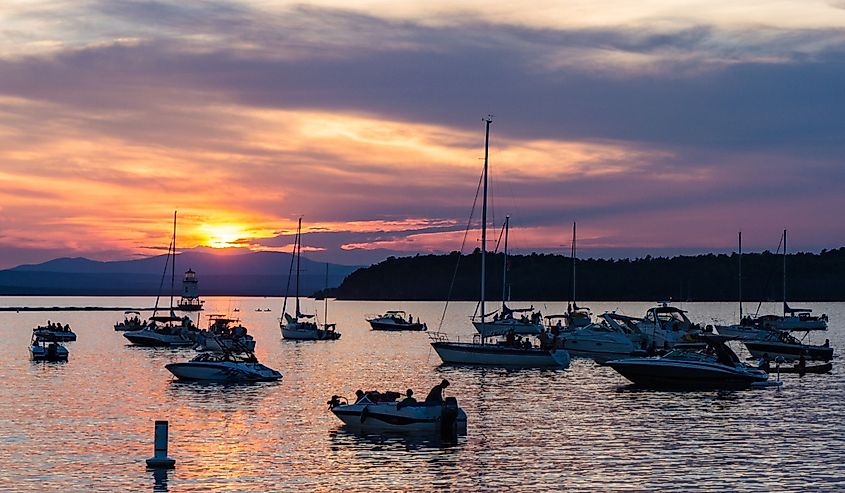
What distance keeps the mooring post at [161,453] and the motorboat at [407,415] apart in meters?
10.5

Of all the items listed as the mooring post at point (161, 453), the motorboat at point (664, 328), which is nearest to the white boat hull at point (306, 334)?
the motorboat at point (664, 328)

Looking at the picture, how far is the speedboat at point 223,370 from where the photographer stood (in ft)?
243

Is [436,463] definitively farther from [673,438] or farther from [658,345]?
[658,345]

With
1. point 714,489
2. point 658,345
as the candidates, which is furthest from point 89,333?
point 714,489

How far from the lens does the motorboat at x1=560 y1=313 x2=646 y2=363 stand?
97125 mm

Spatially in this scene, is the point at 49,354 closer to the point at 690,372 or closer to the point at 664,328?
the point at 664,328

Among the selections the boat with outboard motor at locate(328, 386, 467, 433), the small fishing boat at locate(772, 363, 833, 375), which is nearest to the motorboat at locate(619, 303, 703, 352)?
the small fishing boat at locate(772, 363, 833, 375)

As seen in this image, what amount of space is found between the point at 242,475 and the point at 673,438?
19.5m

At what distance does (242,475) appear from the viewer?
3884cm

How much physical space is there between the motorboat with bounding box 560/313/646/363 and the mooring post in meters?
59.5

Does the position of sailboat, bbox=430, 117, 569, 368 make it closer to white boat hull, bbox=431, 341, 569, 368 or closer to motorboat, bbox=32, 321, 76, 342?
white boat hull, bbox=431, 341, 569, 368

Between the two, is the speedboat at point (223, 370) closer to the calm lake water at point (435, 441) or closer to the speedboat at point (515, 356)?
the calm lake water at point (435, 441)

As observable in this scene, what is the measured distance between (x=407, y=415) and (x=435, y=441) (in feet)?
5.80

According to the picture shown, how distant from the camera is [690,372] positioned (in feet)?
229
